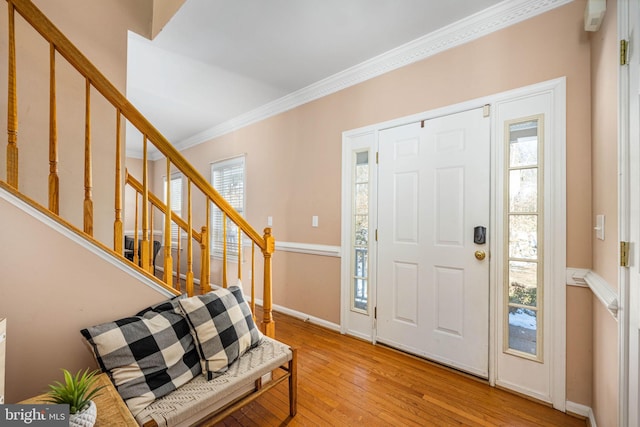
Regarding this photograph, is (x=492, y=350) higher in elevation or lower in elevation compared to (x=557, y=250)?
lower

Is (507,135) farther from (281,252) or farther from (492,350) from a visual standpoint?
(281,252)

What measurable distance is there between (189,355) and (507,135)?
2.34 metres

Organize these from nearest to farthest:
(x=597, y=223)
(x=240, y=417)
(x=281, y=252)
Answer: (x=597, y=223) → (x=240, y=417) → (x=281, y=252)

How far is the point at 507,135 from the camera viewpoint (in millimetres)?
1932

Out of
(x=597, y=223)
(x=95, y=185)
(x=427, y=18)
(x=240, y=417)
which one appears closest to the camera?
(x=597, y=223)

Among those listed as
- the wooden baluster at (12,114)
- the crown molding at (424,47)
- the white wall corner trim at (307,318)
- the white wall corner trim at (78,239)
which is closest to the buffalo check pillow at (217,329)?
the white wall corner trim at (78,239)

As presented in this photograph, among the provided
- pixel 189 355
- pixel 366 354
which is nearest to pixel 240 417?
pixel 189 355

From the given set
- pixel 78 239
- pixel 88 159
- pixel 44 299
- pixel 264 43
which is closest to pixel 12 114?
pixel 88 159

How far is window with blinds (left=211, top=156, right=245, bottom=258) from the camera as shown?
13.7 ft

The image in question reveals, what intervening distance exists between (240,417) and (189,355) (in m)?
0.60

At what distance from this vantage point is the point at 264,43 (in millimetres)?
2330

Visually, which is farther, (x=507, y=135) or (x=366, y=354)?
(x=366, y=354)

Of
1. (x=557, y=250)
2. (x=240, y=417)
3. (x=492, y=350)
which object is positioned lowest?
(x=240, y=417)

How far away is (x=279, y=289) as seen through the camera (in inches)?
138
